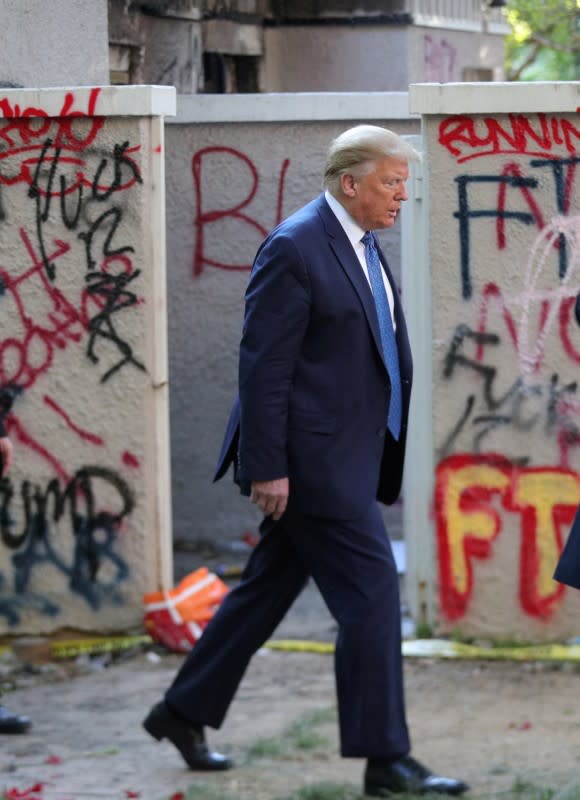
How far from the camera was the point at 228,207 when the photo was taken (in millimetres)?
7598

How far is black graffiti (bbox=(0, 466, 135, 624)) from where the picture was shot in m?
6.05

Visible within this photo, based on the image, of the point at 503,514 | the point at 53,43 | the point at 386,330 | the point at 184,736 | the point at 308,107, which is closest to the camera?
the point at 386,330

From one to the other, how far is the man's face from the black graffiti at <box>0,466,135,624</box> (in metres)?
2.03

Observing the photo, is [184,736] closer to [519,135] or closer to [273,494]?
[273,494]

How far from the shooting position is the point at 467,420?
591 cm

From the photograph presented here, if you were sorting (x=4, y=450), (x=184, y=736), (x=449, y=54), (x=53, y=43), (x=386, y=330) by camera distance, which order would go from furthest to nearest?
(x=449, y=54)
(x=53, y=43)
(x=4, y=450)
(x=184, y=736)
(x=386, y=330)

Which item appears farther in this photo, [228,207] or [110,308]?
[228,207]

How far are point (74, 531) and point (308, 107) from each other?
2.41 metres

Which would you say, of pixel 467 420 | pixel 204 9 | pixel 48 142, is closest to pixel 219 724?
pixel 467 420

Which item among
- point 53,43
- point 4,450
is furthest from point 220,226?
point 4,450

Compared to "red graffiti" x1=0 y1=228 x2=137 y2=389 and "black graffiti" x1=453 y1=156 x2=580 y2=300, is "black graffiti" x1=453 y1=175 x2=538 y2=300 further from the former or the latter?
"red graffiti" x1=0 y1=228 x2=137 y2=389

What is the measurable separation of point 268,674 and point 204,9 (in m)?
5.64

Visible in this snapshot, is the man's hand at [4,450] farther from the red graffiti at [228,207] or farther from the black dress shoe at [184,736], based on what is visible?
the red graffiti at [228,207]

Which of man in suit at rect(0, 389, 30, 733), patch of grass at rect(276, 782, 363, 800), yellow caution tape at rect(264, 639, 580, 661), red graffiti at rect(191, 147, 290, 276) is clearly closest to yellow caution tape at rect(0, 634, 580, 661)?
yellow caution tape at rect(264, 639, 580, 661)
